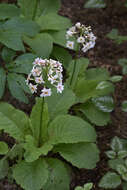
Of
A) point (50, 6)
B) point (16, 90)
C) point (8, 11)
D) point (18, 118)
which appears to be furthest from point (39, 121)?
point (50, 6)

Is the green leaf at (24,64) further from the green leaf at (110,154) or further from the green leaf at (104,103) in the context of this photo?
the green leaf at (110,154)

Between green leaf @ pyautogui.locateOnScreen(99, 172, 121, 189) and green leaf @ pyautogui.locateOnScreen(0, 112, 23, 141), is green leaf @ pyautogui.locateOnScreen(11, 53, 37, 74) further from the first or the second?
green leaf @ pyautogui.locateOnScreen(99, 172, 121, 189)

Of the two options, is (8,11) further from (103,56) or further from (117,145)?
(117,145)

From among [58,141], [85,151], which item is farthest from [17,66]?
[85,151]

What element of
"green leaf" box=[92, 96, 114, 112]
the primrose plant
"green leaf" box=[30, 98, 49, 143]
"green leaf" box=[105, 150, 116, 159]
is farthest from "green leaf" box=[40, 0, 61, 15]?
"green leaf" box=[105, 150, 116, 159]

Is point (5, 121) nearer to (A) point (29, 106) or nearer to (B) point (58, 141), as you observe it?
(B) point (58, 141)

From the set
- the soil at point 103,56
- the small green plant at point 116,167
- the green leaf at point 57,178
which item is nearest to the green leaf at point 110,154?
the small green plant at point 116,167
